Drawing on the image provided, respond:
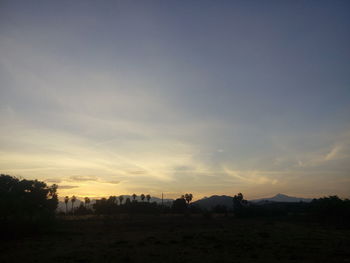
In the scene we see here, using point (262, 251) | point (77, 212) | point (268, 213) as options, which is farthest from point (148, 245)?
point (77, 212)

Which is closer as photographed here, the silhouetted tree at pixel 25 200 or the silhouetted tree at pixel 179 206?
the silhouetted tree at pixel 25 200

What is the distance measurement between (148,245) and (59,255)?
8.82 meters

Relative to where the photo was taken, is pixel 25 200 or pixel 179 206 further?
pixel 179 206

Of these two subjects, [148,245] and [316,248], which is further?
[148,245]

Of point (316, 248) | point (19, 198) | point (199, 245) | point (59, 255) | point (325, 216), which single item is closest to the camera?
point (59, 255)

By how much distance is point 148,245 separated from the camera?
28.7 metres

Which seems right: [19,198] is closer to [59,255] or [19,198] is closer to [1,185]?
[1,185]

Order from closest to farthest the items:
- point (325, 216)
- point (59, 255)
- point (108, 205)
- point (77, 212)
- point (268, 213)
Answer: point (59, 255) → point (325, 216) → point (268, 213) → point (108, 205) → point (77, 212)

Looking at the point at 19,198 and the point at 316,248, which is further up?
the point at 19,198

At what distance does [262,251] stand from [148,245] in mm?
11375

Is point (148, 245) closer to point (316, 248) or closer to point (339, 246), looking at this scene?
point (316, 248)

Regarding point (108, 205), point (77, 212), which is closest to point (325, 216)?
point (108, 205)

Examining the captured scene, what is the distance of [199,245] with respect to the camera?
28.3 metres

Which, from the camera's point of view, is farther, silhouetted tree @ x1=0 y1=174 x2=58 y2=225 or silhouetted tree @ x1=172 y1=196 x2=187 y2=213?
silhouetted tree @ x1=172 y1=196 x2=187 y2=213
